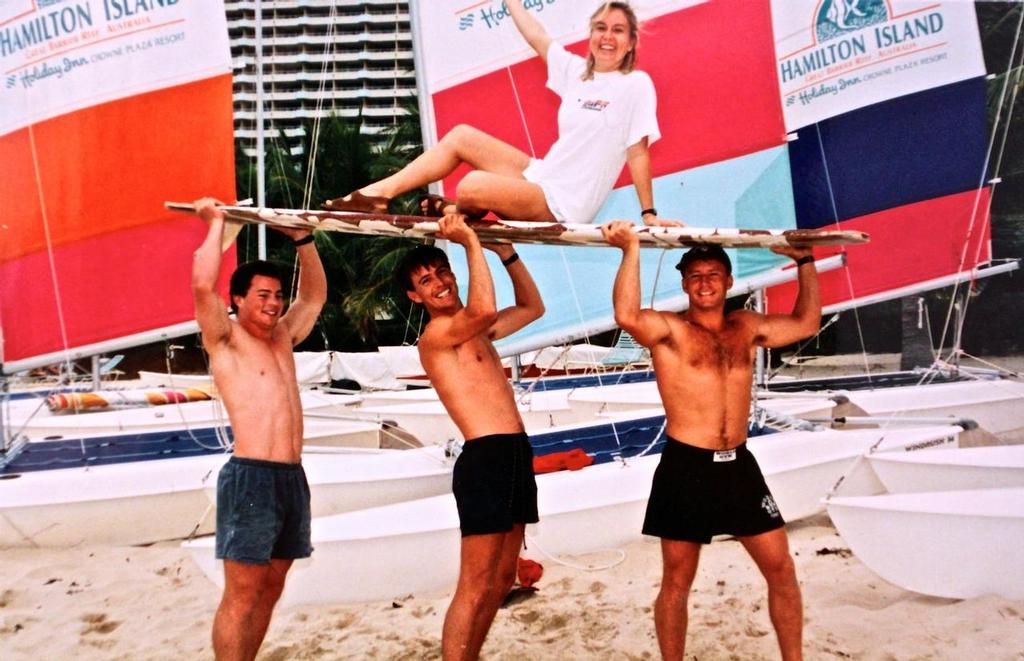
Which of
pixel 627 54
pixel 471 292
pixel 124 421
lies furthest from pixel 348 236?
pixel 471 292

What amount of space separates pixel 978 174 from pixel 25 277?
34.3ft

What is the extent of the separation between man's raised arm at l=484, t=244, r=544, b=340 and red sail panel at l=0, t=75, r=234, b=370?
412 cm

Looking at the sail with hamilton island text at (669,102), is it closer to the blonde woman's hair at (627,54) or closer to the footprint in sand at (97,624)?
the blonde woman's hair at (627,54)

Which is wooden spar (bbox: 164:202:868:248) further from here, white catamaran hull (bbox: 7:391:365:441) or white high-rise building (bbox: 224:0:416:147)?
white high-rise building (bbox: 224:0:416:147)

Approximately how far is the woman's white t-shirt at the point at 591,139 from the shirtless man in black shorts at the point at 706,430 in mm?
564

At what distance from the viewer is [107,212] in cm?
708

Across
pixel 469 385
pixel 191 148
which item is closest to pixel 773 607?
pixel 469 385

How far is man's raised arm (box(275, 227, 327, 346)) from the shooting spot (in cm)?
370

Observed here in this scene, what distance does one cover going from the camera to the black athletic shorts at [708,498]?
331cm

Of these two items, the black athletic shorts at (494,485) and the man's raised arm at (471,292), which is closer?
the man's raised arm at (471,292)

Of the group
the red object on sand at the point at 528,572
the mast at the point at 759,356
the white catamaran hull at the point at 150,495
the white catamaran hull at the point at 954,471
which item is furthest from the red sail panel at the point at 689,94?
the red object on sand at the point at 528,572

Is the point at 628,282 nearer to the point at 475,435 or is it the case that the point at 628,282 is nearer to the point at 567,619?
the point at 475,435

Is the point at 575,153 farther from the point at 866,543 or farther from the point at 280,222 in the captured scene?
the point at 866,543

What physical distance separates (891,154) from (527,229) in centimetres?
821
